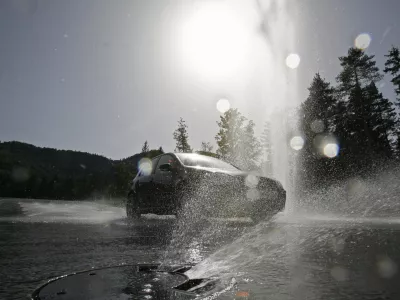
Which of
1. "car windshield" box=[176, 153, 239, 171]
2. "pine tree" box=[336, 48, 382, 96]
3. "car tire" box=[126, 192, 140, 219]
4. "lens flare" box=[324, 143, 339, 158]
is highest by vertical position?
"pine tree" box=[336, 48, 382, 96]

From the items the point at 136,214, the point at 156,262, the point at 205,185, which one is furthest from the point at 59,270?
the point at 136,214

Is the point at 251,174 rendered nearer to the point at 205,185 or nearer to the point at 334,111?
the point at 205,185

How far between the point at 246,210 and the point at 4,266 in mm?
4612

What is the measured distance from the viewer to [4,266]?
7.85ft

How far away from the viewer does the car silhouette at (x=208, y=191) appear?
6.19 metres

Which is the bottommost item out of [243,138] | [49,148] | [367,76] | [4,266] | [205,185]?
[4,266]

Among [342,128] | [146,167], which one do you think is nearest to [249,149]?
[342,128]

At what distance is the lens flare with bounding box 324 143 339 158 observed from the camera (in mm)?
30855

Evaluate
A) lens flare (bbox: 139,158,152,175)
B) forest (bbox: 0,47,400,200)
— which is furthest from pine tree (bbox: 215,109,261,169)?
lens flare (bbox: 139,158,152,175)

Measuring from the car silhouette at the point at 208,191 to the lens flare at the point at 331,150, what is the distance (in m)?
25.6

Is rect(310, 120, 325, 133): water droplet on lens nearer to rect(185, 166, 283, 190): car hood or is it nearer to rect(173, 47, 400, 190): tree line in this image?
rect(173, 47, 400, 190): tree line

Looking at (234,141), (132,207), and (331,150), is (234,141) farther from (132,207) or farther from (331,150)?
(132,207)

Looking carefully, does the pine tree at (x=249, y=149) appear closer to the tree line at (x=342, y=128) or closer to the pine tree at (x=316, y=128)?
the tree line at (x=342, y=128)

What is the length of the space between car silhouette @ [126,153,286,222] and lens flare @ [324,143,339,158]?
25630mm
